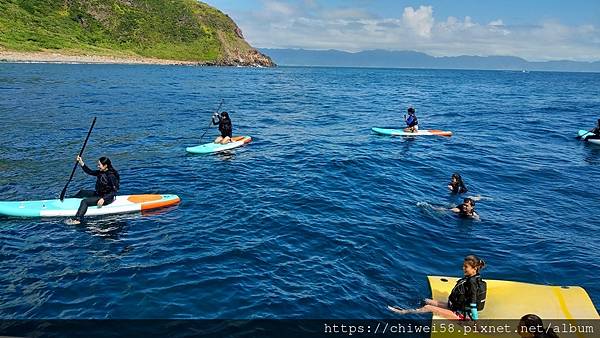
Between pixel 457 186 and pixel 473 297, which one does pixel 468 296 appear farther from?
pixel 457 186

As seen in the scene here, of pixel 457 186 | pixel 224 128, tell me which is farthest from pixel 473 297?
pixel 224 128

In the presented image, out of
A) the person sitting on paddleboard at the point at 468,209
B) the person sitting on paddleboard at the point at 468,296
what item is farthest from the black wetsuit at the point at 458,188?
the person sitting on paddleboard at the point at 468,296

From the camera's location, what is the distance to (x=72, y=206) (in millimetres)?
14078

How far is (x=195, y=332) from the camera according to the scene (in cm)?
838

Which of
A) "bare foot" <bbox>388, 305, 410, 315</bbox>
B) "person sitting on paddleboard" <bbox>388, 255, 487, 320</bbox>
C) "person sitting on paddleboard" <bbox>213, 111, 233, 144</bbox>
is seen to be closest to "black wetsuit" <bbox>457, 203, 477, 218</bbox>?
"person sitting on paddleboard" <bbox>388, 255, 487, 320</bbox>

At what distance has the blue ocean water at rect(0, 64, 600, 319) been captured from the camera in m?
9.84

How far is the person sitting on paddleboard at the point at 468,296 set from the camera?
28.3 ft

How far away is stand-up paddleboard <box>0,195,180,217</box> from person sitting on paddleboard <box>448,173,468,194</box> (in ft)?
37.8

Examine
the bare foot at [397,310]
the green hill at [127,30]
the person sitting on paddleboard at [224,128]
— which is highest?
the green hill at [127,30]

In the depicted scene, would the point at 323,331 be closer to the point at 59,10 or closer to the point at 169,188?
the point at 169,188

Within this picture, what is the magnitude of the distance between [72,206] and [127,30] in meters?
143

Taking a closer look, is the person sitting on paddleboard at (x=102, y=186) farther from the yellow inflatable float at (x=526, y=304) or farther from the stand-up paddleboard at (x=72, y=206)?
the yellow inflatable float at (x=526, y=304)

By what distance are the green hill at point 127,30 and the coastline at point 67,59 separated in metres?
2.13

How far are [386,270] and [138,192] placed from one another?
1033 cm
